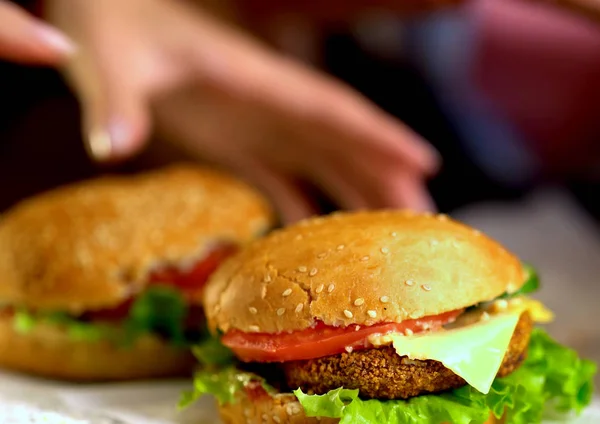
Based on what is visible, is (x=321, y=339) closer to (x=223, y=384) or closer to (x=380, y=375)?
(x=380, y=375)

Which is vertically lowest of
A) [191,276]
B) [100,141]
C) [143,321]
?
[143,321]

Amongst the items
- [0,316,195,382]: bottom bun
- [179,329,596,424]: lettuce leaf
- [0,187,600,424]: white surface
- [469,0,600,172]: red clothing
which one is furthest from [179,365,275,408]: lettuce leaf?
[469,0,600,172]: red clothing

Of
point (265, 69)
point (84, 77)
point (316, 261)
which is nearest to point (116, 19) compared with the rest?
point (84, 77)

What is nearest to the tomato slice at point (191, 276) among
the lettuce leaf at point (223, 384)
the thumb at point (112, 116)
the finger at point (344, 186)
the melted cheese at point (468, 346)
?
the thumb at point (112, 116)

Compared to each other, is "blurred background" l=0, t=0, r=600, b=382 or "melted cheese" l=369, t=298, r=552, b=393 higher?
"melted cheese" l=369, t=298, r=552, b=393

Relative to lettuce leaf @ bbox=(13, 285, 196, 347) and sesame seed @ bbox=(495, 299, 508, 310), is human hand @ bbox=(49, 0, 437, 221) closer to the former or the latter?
lettuce leaf @ bbox=(13, 285, 196, 347)

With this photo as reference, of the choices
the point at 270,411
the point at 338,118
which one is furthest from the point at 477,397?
the point at 338,118
